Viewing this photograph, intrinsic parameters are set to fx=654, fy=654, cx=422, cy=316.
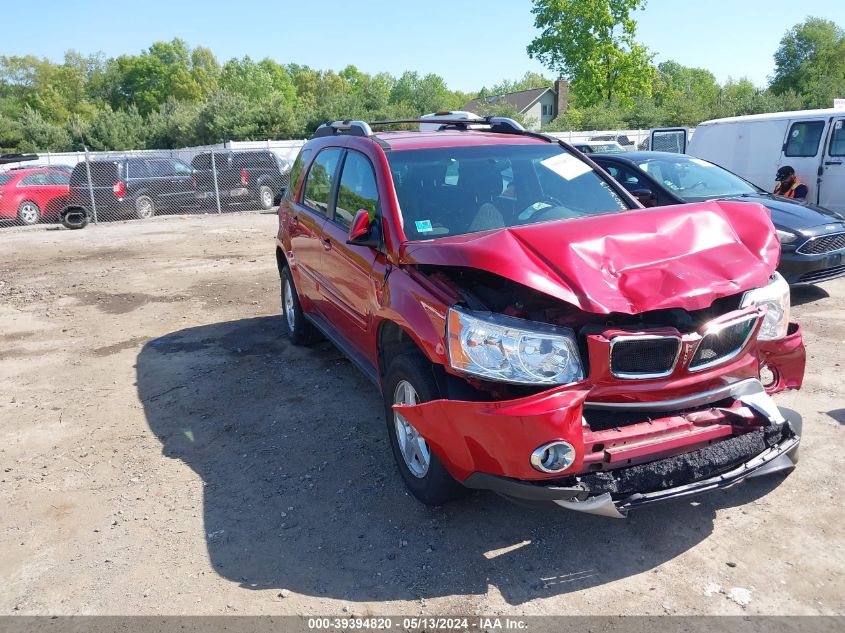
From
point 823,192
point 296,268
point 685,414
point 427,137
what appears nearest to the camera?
point 685,414

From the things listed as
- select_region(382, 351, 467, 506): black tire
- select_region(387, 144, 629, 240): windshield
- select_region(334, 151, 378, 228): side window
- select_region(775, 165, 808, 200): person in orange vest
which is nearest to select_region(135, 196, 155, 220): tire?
select_region(334, 151, 378, 228): side window

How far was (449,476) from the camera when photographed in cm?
329

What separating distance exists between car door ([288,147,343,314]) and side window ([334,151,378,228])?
0.23 metres

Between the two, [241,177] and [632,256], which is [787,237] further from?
[241,177]

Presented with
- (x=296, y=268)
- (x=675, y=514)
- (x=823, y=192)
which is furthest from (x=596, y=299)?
(x=823, y=192)

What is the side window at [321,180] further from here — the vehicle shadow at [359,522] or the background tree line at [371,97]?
the background tree line at [371,97]

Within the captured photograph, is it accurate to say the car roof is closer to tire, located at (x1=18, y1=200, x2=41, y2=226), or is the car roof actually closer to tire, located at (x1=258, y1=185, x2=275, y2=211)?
tire, located at (x1=18, y1=200, x2=41, y2=226)

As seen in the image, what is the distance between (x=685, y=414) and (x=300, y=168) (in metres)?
4.27

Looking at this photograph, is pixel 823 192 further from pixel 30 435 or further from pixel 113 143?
pixel 113 143

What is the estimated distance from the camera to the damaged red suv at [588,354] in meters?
2.77

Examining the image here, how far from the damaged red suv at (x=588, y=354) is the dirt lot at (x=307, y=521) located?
0.40 m

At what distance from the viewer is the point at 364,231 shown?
388 cm

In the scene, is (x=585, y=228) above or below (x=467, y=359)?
above

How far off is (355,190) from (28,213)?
54.5 ft
